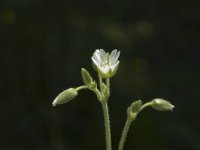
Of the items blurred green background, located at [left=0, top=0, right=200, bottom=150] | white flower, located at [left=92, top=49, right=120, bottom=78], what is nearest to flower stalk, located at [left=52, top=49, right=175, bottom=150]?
white flower, located at [left=92, top=49, right=120, bottom=78]

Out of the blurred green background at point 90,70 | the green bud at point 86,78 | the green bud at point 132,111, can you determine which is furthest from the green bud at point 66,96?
the blurred green background at point 90,70

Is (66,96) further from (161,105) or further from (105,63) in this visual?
(161,105)

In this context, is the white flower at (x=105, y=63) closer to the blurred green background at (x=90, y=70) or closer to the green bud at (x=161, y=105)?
the green bud at (x=161, y=105)

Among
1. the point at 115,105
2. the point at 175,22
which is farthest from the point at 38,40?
the point at 175,22

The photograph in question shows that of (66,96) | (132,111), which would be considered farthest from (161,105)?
(66,96)

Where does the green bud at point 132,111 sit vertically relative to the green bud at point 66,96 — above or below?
below

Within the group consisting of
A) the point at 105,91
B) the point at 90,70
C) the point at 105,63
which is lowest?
the point at 90,70

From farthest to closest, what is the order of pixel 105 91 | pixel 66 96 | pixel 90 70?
pixel 90 70, pixel 66 96, pixel 105 91

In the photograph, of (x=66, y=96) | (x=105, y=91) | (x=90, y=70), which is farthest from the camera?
(x=90, y=70)
